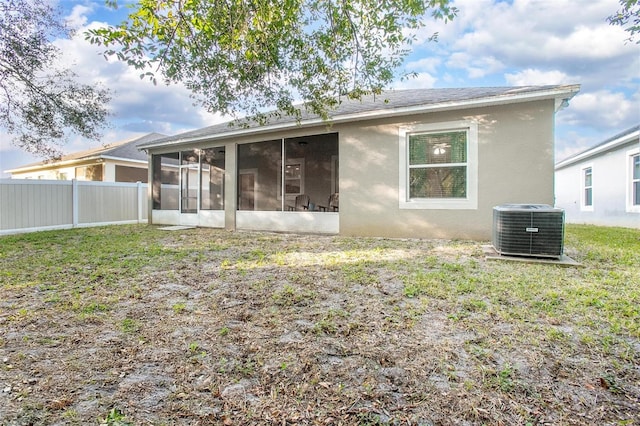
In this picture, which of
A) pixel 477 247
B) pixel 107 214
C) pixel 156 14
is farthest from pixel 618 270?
pixel 107 214

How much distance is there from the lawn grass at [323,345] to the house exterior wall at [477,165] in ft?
7.58

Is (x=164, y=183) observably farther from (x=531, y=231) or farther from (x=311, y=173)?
(x=531, y=231)

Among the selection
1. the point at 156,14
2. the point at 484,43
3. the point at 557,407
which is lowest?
the point at 557,407

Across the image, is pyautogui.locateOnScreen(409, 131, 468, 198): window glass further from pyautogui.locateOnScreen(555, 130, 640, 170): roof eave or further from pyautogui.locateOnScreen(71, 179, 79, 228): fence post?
pyautogui.locateOnScreen(71, 179, 79, 228): fence post

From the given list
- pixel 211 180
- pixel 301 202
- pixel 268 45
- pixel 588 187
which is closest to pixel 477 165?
pixel 268 45

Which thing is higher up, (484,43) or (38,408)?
(484,43)

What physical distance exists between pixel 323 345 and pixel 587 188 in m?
17.0

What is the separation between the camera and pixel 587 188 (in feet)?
47.1

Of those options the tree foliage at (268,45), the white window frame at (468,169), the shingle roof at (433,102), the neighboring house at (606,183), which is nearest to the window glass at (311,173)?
the shingle roof at (433,102)

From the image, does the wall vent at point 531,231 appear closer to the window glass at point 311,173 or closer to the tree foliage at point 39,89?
the window glass at point 311,173

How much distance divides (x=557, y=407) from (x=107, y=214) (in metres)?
14.4

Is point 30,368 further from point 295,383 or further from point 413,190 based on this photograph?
point 413,190

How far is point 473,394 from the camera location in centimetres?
181

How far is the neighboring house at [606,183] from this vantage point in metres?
10.8
